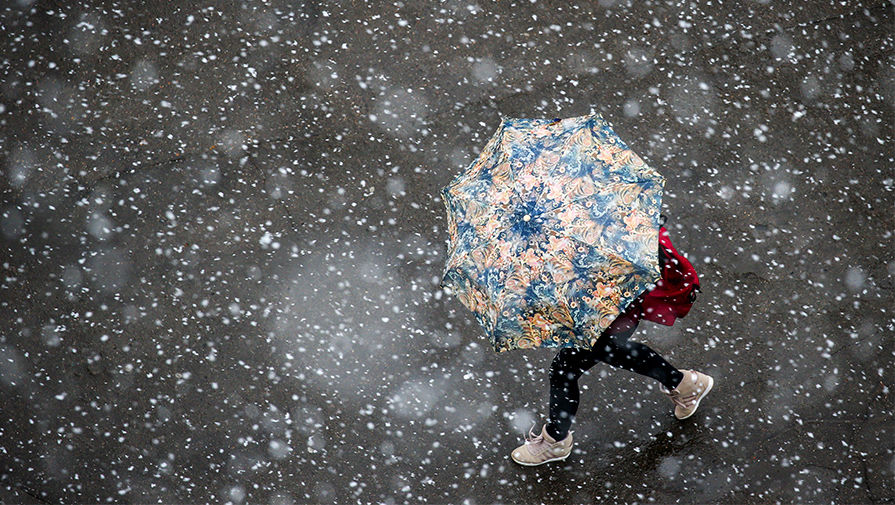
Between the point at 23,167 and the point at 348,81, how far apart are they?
5.97ft

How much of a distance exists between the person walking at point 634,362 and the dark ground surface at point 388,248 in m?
0.15

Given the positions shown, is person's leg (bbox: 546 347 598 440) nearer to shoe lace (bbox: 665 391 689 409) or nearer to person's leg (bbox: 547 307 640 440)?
person's leg (bbox: 547 307 640 440)

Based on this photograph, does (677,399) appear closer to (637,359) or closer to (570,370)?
(637,359)

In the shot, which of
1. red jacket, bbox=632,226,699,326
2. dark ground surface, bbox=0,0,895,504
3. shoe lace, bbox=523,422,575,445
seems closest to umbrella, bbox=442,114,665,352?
red jacket, bbox=632,226,699,326

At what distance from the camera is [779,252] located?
4.27m

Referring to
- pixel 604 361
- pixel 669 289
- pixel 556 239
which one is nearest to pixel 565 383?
pixel 604 361

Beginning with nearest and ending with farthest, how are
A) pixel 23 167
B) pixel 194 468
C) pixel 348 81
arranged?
pixel 194 468, pixel 23 167, pixel 348 81

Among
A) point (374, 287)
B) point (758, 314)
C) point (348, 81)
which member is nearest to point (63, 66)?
point (348, 81)

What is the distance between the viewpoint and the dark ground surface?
3.81m

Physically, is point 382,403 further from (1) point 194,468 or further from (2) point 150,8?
(2) point 150,8

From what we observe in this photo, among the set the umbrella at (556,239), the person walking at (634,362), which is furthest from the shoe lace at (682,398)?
the umbrella at (556,239)

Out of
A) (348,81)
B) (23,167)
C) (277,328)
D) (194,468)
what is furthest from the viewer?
(348,81)

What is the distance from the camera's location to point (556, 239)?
278cm

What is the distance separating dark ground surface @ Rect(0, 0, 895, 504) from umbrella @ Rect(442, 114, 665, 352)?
1154 mm
